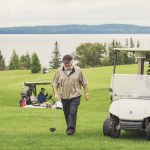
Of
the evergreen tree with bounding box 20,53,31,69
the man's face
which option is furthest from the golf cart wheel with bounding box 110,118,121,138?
the evergreen tree with bounding box 20,53,31,69

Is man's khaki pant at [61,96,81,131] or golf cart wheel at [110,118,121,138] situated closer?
golf cart wheel at [110,118,121,138]

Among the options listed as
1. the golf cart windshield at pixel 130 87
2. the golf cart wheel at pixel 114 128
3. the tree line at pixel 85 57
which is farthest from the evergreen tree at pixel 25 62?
the golf cart wheel at pixel 114 128

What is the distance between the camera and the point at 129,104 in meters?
10.7

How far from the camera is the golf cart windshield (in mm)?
11344

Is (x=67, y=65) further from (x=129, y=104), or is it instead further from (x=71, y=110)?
(x=129, y=104)

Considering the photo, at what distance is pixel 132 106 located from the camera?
34.7 ft

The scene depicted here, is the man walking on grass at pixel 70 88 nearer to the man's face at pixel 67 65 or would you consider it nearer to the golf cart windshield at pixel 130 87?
the man's face at pixel 67 65

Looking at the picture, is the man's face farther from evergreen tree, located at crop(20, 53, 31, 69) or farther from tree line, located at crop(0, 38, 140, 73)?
evergreen tree, located at crop(20, 53, 31, 69)

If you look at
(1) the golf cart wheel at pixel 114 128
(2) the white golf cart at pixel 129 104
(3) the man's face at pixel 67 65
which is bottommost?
(1) the golf cart wheel at pixel 114 128

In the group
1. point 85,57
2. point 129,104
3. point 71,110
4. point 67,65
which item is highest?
point 67,65

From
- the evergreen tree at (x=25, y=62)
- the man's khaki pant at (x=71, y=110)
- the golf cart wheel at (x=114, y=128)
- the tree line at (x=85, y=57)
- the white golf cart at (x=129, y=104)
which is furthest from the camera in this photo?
the evergreen tree at (x=25, y=62)

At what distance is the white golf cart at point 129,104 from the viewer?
1041 centimetres

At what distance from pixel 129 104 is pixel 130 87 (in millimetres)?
982

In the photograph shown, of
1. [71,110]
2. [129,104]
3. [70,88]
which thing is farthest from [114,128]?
[70,88]
